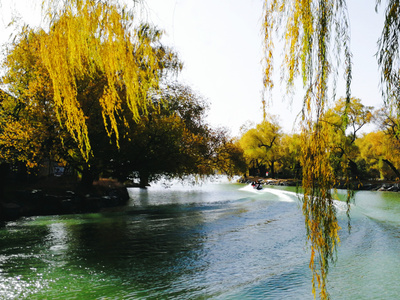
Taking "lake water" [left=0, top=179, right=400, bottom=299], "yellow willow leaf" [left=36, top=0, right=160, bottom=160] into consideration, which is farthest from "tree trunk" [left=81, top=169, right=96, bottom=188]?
"yellow willow leaf" [left=36, top=0, right=160, bottom=160]

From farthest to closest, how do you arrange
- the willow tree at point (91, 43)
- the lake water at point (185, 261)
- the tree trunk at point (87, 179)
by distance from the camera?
the tree trunk at point (87, 179) → the lake water at point (185, 261) → the willow tree at point (91, 43)

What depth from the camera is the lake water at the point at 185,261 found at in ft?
20.8

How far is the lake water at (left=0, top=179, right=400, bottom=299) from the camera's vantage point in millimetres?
6348

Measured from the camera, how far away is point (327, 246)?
95.8 inches

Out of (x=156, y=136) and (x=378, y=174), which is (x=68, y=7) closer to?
(x=156, y=136)

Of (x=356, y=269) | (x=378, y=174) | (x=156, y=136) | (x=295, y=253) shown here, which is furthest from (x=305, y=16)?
(x=378, y=174)

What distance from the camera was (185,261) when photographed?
8125 millimetres

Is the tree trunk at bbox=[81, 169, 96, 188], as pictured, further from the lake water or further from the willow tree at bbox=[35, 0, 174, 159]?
the willow tree at bbox=[35, 0, 174, 159]

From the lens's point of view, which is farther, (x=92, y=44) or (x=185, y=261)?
(x=185, y=261)

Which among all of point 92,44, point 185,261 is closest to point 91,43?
point 92,44

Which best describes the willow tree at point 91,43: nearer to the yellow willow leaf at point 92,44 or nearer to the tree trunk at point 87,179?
the yellow willow leaf at point 92,44

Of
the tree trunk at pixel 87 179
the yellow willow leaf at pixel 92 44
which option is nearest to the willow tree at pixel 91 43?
the yellow willow leaf at pixel 92 44

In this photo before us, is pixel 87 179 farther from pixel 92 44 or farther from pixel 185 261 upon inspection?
pixel 92 44

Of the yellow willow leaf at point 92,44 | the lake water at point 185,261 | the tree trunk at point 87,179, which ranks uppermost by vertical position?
the yellow willow leaf at point 92,44
